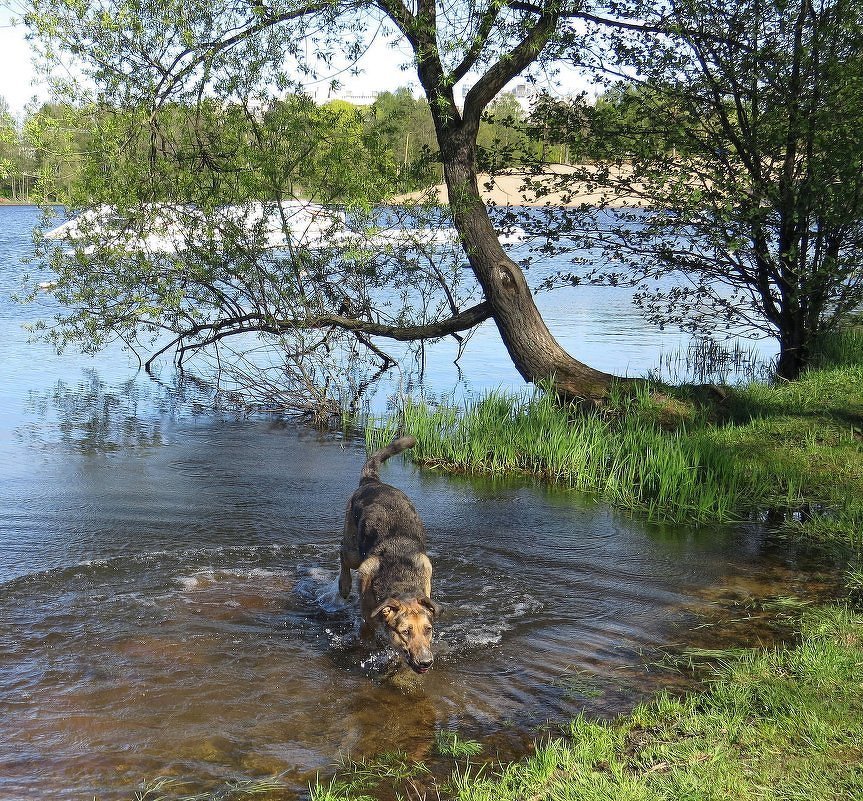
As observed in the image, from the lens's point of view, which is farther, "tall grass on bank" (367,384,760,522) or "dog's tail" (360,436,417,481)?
"tall grass on bank" (367,384,760,522)

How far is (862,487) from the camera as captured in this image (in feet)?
29.2

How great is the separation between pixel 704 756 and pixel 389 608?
7.02 feet

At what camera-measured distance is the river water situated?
482 centimetres

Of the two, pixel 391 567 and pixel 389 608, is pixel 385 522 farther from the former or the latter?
pixel 389 608

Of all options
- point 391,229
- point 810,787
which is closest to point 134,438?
point 391,229

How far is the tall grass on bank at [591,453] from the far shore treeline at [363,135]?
3.33 m

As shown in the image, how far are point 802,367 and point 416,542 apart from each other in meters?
9.35

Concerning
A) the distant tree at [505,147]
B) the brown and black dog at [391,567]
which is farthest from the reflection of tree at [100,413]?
the distant tree at [505,147]

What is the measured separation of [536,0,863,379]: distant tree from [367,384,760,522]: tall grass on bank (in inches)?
105

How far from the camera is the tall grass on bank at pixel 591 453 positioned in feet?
30.0

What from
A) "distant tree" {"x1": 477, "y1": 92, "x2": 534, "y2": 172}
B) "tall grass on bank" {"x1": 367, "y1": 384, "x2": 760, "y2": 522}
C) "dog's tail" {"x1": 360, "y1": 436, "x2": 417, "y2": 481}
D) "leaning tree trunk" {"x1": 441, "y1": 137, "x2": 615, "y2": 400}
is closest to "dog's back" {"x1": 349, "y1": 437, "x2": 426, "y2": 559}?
"dog's tail" {"x1": 360, "y1": 436, "x2": 417, "y2": 481}

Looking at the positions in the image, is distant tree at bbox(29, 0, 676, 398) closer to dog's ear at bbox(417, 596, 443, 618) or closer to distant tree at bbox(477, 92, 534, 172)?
distant tree at bbox(477, 92, 534, 172)

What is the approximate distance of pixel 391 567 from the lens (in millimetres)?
6199

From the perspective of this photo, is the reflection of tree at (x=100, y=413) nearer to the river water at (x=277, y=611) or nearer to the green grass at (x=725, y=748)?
the river water at (x=277, y=611)
